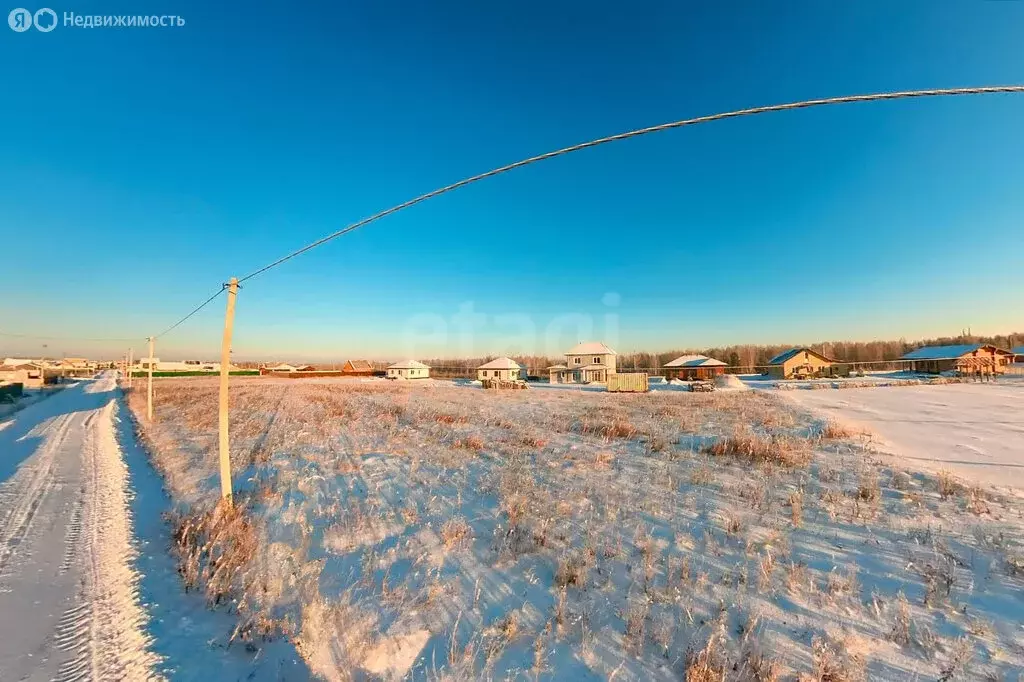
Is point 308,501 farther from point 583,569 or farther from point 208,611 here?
point 583,569

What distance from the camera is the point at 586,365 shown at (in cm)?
5766

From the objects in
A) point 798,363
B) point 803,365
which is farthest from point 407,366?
point 803,365

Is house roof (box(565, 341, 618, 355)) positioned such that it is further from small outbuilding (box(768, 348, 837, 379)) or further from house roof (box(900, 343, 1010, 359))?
house roof (box(900, 343, 1010, 359))

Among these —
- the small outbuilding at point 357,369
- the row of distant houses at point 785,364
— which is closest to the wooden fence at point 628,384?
the row of distant houses at point 785,364

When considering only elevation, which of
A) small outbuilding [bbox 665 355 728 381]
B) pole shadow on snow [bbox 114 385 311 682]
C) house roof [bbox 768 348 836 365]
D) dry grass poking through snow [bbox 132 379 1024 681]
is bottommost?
pole shadow on snow [bbox 114 385 311 682]

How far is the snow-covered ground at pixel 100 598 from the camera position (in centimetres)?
345

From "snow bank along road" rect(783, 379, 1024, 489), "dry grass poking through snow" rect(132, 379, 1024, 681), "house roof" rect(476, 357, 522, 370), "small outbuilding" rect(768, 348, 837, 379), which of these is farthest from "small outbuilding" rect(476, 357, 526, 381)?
"dry grass poking through snow" rect(132, 379, 1024, 681)

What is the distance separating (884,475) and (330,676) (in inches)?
396

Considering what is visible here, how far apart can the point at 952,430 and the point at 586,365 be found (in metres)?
44.6

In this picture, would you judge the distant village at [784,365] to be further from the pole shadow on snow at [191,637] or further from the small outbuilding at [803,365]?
the pole shadow on snow at [191,637]

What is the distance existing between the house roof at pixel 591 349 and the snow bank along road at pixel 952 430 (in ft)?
113

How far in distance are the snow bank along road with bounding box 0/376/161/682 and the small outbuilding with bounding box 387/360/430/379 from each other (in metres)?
69.5

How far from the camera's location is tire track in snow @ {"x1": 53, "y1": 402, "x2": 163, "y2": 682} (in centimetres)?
343

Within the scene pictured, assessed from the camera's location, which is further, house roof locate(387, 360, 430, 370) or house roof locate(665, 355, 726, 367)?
house roof locate(387, 360, 430, 370)
